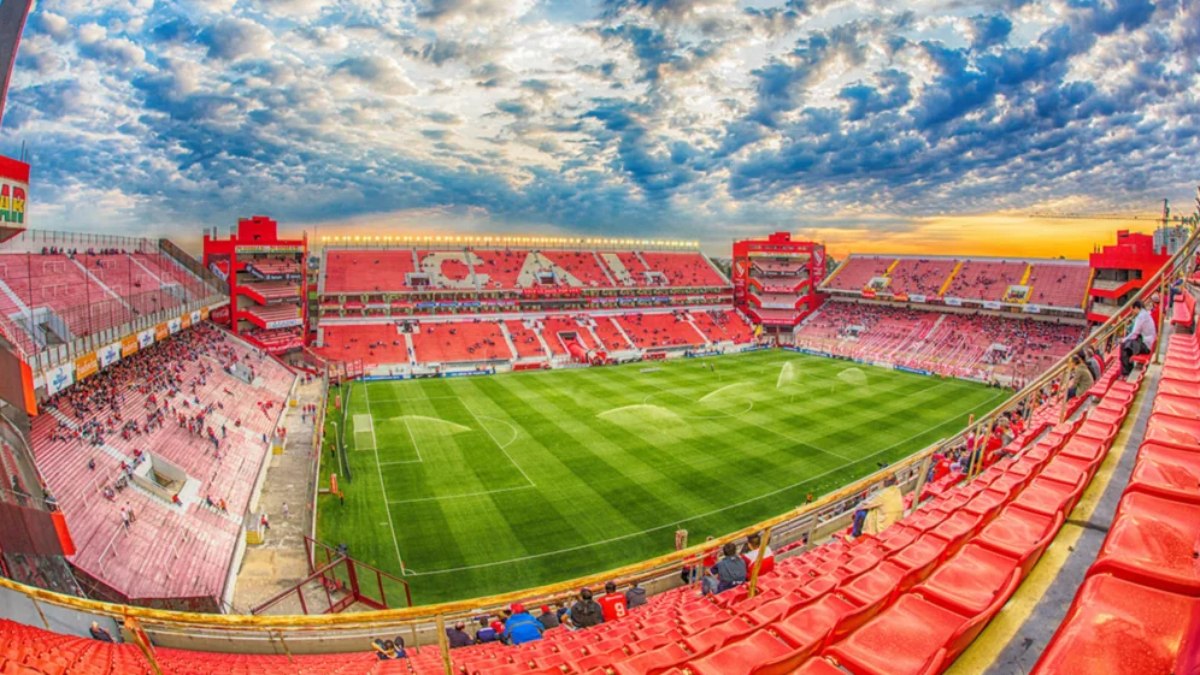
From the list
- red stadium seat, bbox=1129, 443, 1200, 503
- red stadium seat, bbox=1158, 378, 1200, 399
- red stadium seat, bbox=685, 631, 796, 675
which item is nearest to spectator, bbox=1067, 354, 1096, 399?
red stadium seat, bbox=1158, 378, 1200, 399

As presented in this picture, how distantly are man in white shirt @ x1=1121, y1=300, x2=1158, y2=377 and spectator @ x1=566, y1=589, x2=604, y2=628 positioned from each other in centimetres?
995

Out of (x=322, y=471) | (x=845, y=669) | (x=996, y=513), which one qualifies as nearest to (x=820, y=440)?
(x=322, y=471)

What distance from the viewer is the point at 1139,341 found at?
10922mm

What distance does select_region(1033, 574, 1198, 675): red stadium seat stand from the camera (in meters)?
2.11

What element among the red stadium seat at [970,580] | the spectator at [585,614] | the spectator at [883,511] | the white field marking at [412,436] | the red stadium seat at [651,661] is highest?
the red stadium seat at [970,580]

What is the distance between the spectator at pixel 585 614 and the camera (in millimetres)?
9875

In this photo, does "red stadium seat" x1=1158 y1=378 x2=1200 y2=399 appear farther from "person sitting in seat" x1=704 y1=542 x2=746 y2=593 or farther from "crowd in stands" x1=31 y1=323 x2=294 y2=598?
"crowd in stands" x1=31 y1=323 x2=294 y2=598

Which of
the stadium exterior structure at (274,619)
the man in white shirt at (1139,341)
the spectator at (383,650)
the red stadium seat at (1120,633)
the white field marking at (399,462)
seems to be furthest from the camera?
the white field marking at (399,462)

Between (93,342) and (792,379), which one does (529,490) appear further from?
(792,379)

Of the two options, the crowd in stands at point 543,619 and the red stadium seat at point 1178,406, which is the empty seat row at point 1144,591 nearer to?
the red stadium seat at point 1178,406

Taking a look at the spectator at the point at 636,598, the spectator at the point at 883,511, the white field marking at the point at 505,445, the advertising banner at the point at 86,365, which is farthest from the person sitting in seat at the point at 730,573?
the advertising banner at the point at 86,365

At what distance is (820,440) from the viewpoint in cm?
3106

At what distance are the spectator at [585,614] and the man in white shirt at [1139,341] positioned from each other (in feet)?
32.6

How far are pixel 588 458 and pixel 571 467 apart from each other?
136cm
